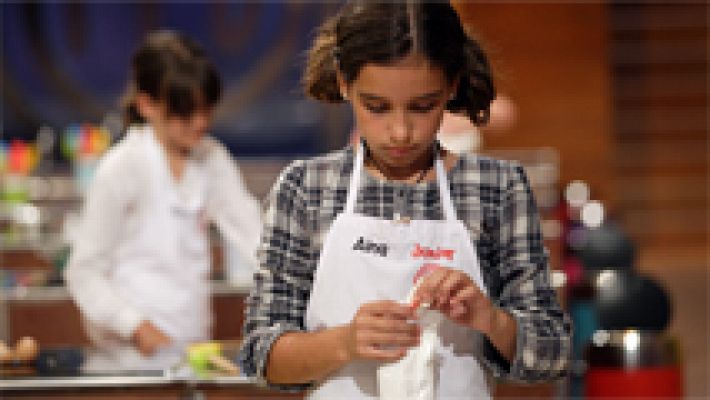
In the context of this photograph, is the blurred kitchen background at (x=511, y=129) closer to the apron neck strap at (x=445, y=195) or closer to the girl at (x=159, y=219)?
the girl at (x=159, y=219)

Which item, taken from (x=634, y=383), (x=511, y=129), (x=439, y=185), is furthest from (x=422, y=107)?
(x=511, y=129)

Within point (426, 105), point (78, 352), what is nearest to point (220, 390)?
point (78, 352)

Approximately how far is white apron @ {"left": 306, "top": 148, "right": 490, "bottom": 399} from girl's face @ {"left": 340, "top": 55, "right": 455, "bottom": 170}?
0.34 ft

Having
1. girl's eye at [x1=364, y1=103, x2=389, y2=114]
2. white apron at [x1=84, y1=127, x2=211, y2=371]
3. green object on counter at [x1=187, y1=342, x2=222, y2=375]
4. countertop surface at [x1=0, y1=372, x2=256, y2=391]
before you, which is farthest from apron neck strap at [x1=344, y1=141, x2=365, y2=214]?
white apron at [x1=84, y1=127, x2=211, y2=371]

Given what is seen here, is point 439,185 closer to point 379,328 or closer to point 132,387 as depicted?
point 379,328

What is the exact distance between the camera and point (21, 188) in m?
5.68

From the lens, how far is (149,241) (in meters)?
2.97

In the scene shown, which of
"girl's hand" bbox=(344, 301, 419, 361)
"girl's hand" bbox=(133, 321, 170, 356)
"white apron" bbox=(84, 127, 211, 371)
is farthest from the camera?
"white apron" bbox=(84, 127, 211, 371)

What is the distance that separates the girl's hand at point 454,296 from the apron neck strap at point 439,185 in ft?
0.41

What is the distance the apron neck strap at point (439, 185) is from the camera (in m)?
1.58

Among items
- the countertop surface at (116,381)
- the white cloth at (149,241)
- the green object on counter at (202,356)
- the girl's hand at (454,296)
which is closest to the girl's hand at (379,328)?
the girl's hand at (454,296)

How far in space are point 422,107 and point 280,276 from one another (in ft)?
0.91

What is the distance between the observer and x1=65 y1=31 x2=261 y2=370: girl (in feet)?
9.34

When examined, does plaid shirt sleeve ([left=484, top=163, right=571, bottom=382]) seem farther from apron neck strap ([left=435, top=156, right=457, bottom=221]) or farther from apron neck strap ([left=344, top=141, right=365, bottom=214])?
apron neck strap ([left=344, top=141, right=365, bottom=214])
